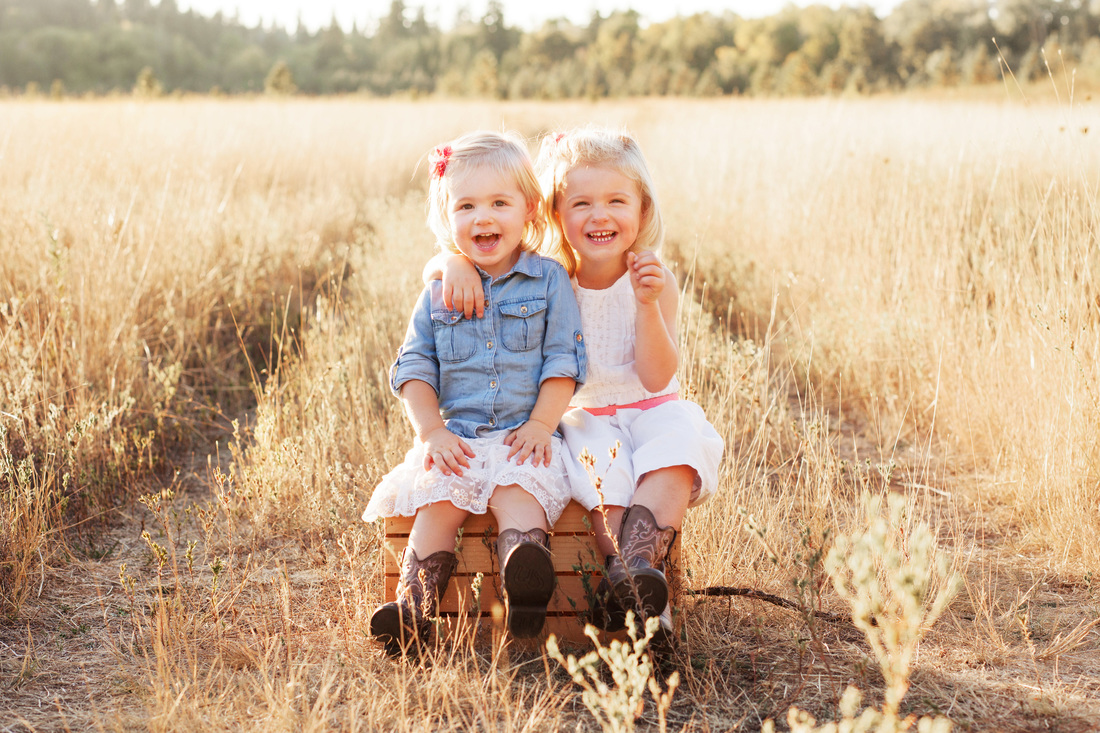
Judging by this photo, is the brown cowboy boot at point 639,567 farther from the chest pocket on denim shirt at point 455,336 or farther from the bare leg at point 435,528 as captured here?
the chest pocket on denim shirt at point 455,336

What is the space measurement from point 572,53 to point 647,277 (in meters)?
59.3

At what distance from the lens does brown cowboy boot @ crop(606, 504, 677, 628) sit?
178 cm

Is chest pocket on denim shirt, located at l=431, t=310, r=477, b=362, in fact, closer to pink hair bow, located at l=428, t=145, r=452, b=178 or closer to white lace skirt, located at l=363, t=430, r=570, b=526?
white lace skirt, located at l=363, t=430, r=570, b=526

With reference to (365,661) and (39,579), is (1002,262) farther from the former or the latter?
(39,579)

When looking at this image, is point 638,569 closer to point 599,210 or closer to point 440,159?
point 599,210

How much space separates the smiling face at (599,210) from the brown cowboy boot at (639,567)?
0.74 m

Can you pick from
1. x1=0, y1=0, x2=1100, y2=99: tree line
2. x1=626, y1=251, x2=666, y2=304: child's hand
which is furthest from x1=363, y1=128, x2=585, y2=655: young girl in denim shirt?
x1=0, y1=0, x2=1100, y2=99: tree line

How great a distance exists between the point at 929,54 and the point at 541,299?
43.5 metres

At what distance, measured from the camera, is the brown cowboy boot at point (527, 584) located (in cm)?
180

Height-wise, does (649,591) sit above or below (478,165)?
below

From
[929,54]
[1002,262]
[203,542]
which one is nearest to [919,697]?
[203,542]

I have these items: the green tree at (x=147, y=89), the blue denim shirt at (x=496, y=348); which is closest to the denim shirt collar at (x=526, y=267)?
the blue denim shirt at (x=496, y=348)

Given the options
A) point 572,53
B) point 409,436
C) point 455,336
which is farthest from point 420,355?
point 572,53

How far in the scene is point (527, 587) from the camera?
1.81 meters
